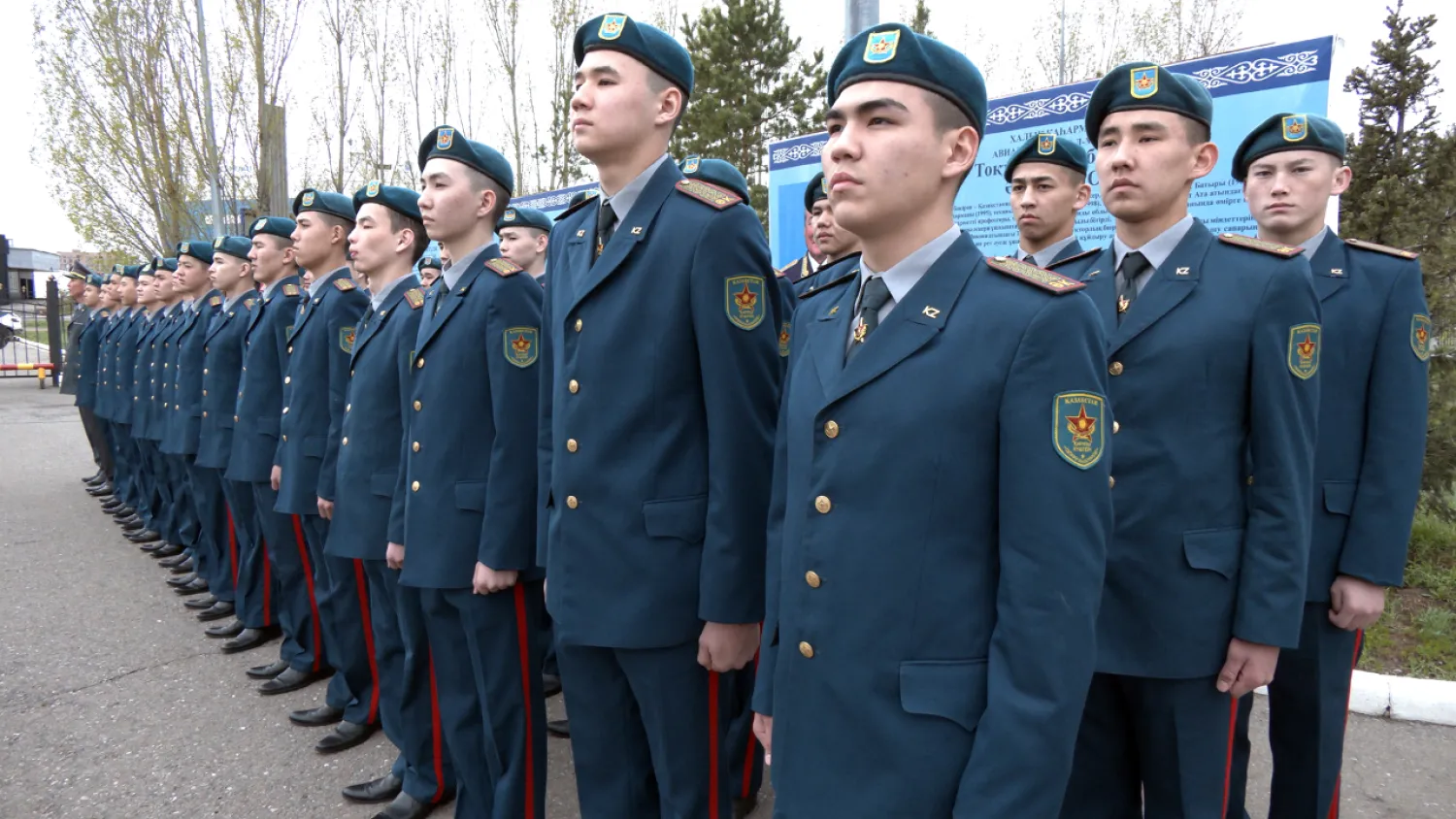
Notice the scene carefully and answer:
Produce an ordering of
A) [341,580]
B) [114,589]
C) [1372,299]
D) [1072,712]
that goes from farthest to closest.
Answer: [114,589] < [341,580] < [1372,299] < [1072,712]

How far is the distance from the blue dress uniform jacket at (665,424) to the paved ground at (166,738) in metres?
1.51

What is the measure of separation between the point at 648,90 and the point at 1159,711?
1865mm

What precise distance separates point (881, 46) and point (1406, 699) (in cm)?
398

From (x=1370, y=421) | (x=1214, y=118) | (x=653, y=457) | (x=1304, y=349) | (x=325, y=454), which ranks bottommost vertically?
(x=325, y=454)

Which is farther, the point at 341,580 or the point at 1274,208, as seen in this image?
the point at 341,580

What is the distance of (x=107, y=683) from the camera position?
4.43m

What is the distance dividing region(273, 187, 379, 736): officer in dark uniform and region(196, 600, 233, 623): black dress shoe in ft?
6.31

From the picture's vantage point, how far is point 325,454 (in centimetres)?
360

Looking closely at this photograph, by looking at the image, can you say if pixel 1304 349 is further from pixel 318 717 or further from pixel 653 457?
pixel 318 717

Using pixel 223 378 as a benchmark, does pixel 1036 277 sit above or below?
above

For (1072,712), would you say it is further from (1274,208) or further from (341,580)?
(341,580)

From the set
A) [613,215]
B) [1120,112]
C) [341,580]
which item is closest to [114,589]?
[341,580]

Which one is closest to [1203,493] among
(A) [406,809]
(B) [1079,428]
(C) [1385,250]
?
(B) [1079,428]

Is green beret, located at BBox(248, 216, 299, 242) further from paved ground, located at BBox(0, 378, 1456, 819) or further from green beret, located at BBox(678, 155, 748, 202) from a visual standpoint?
paved ground, located at BBox(0, 378, 1456, 819)
